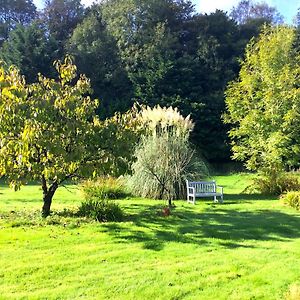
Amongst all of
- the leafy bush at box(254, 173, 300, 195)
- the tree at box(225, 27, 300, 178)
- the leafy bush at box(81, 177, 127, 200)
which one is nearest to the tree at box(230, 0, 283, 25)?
the tree at box(225, 27, 300, 178)

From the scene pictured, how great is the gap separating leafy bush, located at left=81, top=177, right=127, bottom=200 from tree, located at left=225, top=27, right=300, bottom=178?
432 cm

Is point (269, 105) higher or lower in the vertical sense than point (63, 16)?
lower

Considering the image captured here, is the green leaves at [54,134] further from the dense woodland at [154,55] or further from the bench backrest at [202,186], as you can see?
the dense woodland at [154,55]

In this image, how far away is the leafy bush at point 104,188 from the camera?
995 centimetres

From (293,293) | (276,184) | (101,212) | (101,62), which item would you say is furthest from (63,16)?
(293,293)

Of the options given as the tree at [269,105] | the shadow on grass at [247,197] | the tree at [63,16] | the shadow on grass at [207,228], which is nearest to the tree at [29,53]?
the tree at [63,16]

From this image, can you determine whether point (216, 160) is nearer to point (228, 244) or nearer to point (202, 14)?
point (202, 14)

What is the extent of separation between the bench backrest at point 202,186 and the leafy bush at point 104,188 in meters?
1.84

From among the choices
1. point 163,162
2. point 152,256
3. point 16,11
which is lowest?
point 152,256

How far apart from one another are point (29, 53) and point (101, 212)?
70.0ft

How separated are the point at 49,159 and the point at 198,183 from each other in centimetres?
406

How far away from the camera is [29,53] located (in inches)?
1035

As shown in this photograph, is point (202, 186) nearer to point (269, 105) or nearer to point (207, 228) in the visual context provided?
point (207, 228)

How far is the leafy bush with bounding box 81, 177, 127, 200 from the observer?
995 cm
